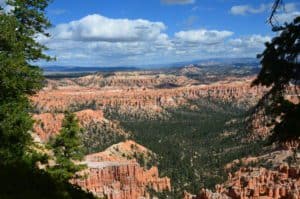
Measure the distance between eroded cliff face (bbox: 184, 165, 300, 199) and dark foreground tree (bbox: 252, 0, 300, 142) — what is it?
7735 centimetres

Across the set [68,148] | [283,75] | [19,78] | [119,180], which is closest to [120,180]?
[119,180]

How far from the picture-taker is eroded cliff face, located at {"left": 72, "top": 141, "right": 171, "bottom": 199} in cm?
10994

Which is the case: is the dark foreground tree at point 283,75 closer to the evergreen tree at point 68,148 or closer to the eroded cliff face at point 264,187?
the evergreen tree at point 68,148

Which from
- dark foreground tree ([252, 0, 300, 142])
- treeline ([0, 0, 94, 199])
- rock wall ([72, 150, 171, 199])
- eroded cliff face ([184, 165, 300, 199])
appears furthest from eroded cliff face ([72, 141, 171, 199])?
dark foreground tree ([252, 0, 300, 142])

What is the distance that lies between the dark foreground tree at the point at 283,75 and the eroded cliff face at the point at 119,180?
3472 inches

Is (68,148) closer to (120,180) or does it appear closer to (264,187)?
(264,187)

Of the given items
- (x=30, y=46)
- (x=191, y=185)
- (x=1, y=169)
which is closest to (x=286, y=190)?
(x=191, y=185)

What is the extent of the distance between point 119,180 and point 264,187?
141 feet

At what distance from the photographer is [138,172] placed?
140 meters

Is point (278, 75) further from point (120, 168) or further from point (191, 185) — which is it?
point (191, 185)

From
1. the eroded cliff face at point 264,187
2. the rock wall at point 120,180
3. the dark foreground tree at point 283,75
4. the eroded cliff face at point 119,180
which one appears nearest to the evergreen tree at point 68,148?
the dark foreground tree at point 283,75

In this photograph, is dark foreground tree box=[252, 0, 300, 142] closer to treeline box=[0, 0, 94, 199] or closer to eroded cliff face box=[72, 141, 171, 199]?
treeline box=[0, 0, 94, 199]

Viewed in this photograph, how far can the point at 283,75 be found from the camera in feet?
46.0

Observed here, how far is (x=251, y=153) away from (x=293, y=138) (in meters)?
177
